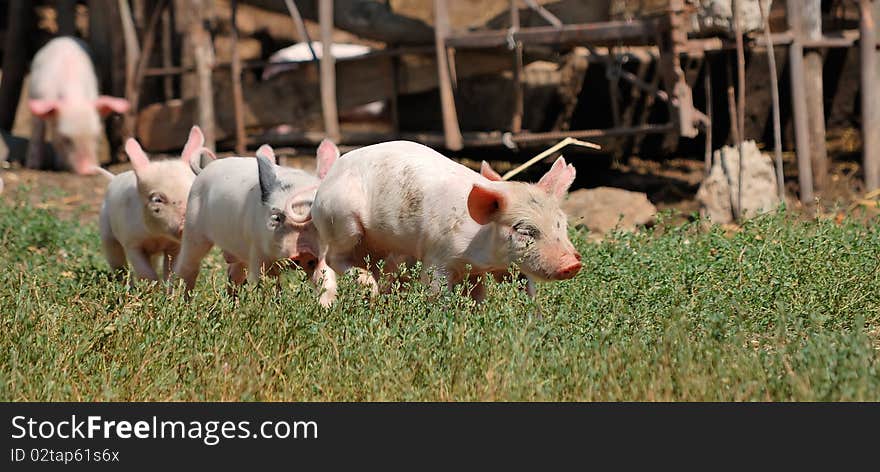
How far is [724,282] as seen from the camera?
595cm

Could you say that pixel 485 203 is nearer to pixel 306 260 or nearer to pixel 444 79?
pixel 306 260

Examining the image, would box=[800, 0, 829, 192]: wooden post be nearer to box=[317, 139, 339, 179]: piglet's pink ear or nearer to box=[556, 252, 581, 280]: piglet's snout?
box=[317, 139, 339, 179]: piglet's pink ear

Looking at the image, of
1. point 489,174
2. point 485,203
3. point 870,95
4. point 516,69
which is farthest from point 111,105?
point 485,203

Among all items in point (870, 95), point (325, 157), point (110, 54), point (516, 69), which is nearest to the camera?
point (325, 157)

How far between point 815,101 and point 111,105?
667 cm

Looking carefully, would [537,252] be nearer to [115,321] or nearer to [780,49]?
[115,321]

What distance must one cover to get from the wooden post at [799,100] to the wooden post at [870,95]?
51 centimetres

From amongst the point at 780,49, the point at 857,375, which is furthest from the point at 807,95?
the point at 857,375

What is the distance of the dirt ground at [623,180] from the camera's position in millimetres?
10750

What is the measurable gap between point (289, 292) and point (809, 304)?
2.27m

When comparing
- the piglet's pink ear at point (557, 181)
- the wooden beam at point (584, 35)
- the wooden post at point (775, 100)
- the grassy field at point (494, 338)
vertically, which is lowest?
the grassy field at point (494, 338)

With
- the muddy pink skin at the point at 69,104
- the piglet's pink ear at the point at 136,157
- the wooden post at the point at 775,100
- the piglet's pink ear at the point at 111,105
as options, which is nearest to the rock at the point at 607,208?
the wooden post at the point at 775,100

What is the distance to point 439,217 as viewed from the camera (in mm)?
5535

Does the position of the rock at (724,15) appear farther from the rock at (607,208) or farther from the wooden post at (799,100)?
the rock at (607,208)
